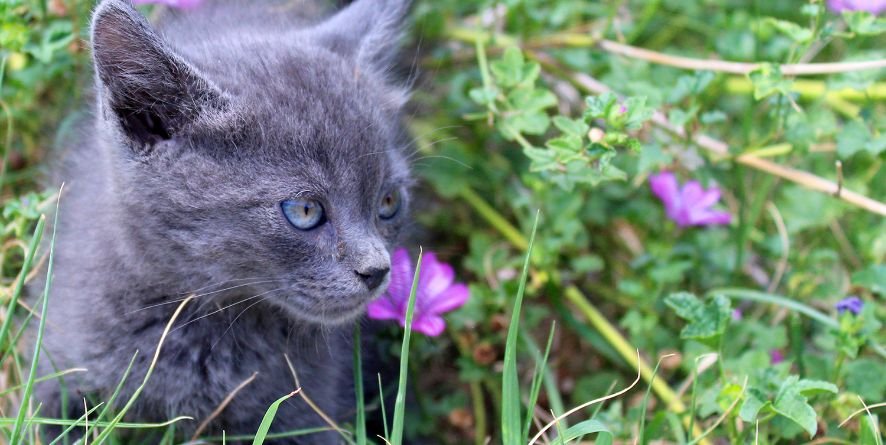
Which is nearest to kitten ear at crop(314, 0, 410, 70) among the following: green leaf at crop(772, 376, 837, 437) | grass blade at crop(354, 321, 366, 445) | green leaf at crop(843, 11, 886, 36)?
grass blade at crop(354, 321, 366, 445)

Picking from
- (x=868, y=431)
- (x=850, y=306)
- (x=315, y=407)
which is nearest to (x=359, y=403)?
(x=315, y=407)

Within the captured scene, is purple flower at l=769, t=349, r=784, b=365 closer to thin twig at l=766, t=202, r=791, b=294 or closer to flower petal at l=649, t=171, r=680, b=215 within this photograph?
thin twig at l=766, t=202, r=791, b=294

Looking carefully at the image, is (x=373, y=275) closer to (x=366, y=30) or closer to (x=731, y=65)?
(x=366, y=30)

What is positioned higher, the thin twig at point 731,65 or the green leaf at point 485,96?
the green leaf at point 485,96

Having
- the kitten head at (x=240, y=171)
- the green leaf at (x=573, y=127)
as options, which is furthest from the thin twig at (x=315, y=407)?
the green leaf at (x=573, y=127)

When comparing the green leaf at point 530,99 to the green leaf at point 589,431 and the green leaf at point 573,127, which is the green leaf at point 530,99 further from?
the green leaf at point 589,431

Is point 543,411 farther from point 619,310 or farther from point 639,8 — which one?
point 639,8
